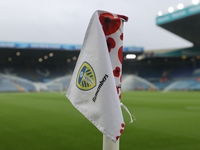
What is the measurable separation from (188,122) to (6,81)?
1681 inches

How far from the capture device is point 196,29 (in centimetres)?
4091

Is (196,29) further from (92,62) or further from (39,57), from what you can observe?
(92,62)

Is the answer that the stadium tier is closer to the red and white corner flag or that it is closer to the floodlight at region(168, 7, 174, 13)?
the floodlight at region(168, 7, 174, 13)

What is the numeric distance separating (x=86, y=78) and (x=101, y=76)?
0.46 feet

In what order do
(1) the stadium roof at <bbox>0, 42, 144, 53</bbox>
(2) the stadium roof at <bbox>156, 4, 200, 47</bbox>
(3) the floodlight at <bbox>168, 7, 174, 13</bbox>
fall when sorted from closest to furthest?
(2) the stadium roof at <bbox>156, 4, 200, 47</bbox> < (3) the floodlight at <bbox>168, 7, 174, 13</bbox> < (1) the stadium roof at <bbox>0, 42, 144, 53</bbox>

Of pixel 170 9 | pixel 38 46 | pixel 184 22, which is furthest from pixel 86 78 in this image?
pixel 38 46

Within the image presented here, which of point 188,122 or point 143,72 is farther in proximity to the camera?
point 143,72

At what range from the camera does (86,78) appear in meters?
2.31

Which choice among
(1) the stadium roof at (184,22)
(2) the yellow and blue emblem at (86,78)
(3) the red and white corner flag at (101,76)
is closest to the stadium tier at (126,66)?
(1) the stadium roof at (184,22)

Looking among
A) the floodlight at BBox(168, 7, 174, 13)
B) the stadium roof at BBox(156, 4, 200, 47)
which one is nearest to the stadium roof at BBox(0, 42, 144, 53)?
the stadium roof at BBox(156, 4, 200, 47)

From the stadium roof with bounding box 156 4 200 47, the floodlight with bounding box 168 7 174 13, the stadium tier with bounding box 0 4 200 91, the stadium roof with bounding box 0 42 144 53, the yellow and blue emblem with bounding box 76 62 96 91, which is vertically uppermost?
the yellow and blue emblem with bounding box 76 62 96 91

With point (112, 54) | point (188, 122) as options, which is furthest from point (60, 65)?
point (112, 54)

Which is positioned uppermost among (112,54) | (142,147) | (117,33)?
(117,33)

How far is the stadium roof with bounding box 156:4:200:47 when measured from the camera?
3397 centimetres
